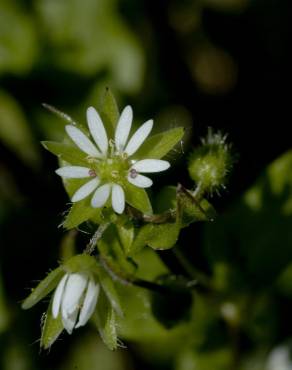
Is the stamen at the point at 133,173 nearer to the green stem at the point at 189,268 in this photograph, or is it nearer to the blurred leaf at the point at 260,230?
the green stem at the point at 189,268

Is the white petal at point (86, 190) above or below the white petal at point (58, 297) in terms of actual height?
above

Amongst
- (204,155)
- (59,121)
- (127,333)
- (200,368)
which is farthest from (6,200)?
(204,155)

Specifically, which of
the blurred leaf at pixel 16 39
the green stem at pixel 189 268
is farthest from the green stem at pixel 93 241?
the blurred leaf at pixel 16 39

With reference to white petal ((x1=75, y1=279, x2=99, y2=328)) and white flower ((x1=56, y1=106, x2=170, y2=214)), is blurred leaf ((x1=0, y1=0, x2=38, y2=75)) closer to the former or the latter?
white flower ((x1=56, y1=106, x2=170, y2=214))

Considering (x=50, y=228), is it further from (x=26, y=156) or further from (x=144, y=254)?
(x=144, y=254)

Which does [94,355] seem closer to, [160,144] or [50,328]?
[50,328]

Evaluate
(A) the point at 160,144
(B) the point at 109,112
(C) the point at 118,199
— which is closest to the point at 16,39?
(B) the point at 109,112
